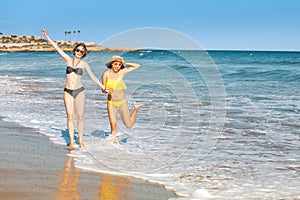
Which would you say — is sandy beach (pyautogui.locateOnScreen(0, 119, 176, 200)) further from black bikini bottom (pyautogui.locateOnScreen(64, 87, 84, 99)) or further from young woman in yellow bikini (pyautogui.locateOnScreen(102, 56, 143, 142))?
young woman in yellow bikini (pyautogui.locateOnScreen(102, 56, 143, 142))

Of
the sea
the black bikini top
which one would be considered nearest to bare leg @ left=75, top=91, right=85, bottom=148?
the sea

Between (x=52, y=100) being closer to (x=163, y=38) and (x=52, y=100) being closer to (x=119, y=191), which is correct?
(x=163, y=38)

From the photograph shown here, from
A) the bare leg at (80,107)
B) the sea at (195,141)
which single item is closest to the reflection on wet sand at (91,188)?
the sea at (195,141)

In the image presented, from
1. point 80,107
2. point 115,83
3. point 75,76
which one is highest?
point 75,76

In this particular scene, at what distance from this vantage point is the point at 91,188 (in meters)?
5.18

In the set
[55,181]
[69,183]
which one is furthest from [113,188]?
[55,181]

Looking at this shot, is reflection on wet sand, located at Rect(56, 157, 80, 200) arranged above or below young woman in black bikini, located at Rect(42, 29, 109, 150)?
below

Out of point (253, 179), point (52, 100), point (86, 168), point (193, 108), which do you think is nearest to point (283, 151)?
point (253, 179)

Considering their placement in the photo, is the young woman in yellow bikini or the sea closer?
the sea

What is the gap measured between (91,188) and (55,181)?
470mm

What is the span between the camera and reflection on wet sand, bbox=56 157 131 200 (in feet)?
15.9

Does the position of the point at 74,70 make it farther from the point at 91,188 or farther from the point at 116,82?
the point at 91,188

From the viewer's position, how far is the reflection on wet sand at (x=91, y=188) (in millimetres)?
4857

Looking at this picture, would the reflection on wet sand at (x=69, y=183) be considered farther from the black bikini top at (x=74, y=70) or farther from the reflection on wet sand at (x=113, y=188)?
the black bikini top at (x=74, y=70)
